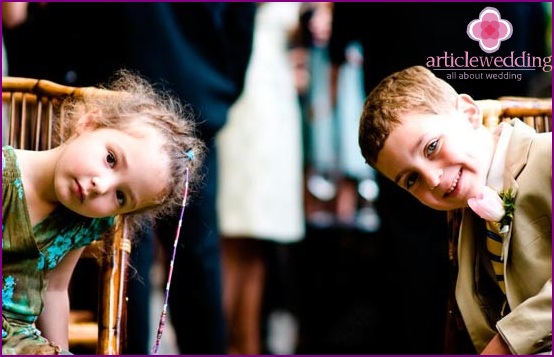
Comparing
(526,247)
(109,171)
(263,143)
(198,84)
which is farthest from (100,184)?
(263,143)

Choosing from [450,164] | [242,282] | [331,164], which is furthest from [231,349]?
[450,164]

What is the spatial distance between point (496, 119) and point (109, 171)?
44cm

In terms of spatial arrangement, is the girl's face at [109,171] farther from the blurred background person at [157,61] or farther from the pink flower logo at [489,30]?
the pink flower logo at [489,30]

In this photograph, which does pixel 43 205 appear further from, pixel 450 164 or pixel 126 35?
pixel 450 164

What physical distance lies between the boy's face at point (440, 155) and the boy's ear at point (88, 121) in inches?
12.4

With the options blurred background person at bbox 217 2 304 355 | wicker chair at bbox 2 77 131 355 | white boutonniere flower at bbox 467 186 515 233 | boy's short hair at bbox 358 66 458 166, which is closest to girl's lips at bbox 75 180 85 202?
wicker chair at bbox 2 77 131 355

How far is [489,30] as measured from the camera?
106 centimetres

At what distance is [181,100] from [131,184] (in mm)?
146

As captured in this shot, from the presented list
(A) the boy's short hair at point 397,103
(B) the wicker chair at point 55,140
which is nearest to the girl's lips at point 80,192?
(B) the wicker chair at point 55,140

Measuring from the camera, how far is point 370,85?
3.74ft

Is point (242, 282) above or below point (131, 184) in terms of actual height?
below

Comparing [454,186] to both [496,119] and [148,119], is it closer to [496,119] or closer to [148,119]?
[496,119]

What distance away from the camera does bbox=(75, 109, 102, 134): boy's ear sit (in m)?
1.02

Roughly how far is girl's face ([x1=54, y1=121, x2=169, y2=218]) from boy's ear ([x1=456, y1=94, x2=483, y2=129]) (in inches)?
12.8
